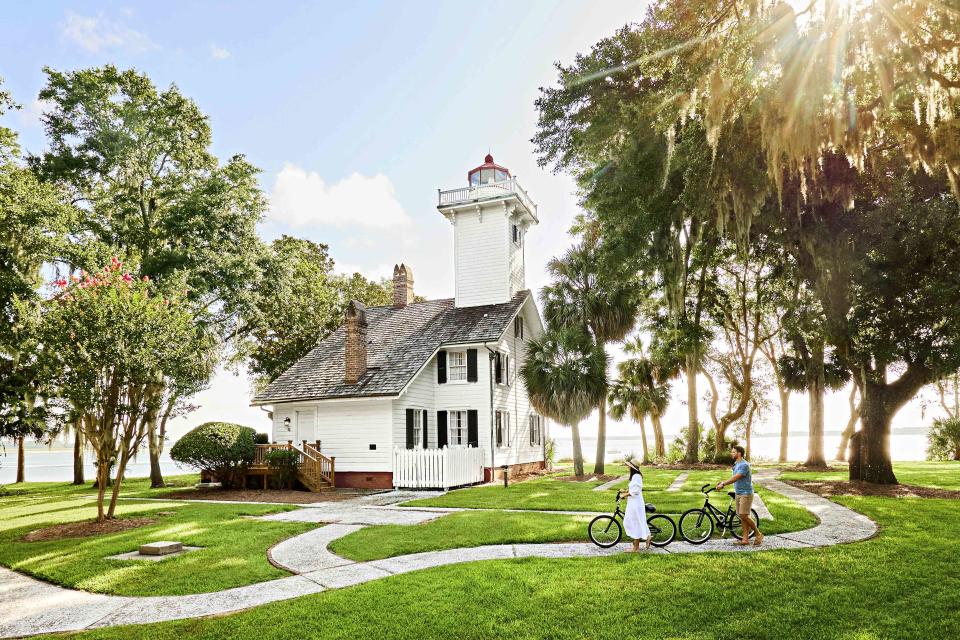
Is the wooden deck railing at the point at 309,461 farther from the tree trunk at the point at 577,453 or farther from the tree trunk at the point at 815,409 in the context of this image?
the tree trunk at the point at 815,409

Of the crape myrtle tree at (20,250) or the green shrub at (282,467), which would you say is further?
the green shrub at (282,467)

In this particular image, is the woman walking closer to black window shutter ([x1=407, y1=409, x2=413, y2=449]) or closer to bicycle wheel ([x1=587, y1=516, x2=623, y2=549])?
bicycle wheel ([x1=587, y1=516, x2=623, y2=549])

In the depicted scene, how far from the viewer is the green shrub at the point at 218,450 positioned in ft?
69.3

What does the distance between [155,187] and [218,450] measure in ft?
43.4

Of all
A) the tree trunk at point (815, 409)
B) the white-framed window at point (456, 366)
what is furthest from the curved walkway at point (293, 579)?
the tree trunk at point (815, 409)

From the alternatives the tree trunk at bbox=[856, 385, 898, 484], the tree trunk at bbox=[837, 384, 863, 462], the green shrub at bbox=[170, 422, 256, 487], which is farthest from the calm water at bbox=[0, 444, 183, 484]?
the tree trunk at bbox=[837, 384, 863, 462]

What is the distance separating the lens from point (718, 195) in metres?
10.2

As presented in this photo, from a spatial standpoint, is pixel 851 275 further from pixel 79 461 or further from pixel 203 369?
pixel 79 461

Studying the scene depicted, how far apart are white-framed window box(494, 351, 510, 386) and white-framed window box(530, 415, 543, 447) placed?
3794 millimetres

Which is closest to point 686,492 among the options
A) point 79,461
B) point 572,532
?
point 572,532

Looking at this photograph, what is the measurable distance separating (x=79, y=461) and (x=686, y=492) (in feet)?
92.8

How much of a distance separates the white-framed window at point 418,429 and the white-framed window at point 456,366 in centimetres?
207

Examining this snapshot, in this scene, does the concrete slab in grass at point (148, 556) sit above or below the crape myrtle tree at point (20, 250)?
below

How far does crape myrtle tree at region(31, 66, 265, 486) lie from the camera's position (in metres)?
24.8
